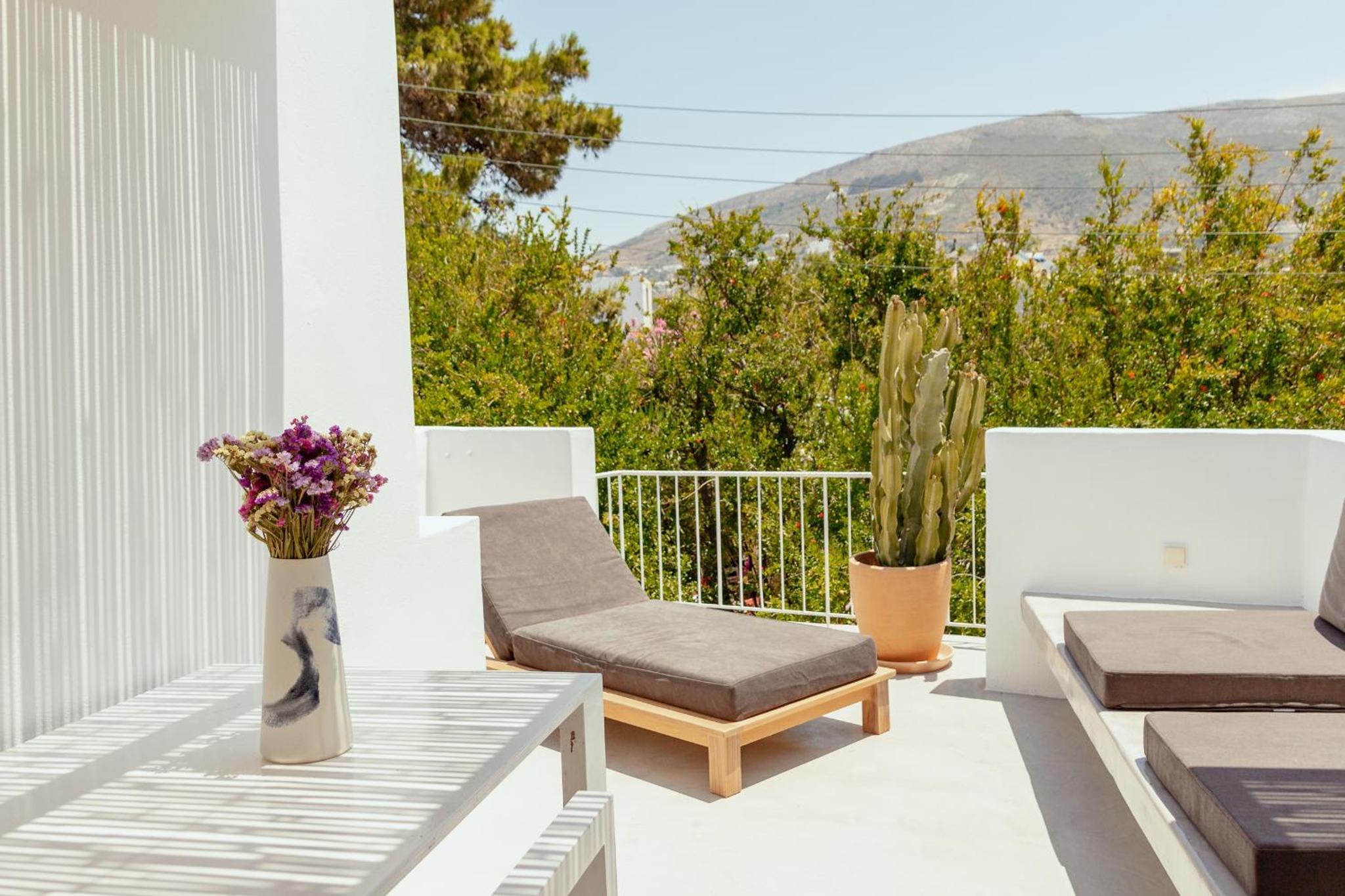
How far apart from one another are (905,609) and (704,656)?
127 cm

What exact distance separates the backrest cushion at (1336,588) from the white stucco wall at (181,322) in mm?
2520

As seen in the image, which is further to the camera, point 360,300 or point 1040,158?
point 1040,158

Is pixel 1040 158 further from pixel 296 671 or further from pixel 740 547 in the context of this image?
pixel 296 671

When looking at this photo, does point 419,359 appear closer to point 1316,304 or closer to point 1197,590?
point 1197,590

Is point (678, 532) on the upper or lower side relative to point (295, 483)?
lower

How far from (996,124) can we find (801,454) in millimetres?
45121

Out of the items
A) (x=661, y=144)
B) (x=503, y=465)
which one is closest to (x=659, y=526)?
(x=503, y=465)

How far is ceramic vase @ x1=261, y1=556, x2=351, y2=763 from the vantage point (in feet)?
5.20

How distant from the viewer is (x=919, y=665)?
4.43 metres

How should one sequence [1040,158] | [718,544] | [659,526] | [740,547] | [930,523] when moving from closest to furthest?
[930,523] < [659,526] < [740,547] < [718,544] < [1040,158]

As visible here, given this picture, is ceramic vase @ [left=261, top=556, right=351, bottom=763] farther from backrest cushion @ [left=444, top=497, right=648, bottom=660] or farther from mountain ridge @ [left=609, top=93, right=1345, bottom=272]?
mountain ridge @ [left=609, top=93, right=1345, bottom=272]

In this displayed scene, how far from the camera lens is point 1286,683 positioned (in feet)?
8.63

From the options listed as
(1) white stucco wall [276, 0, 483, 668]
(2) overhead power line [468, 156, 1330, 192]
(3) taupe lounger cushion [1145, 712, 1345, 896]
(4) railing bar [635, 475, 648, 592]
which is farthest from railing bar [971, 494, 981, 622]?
(1) white stucco wall [276, 0, 483, 668]

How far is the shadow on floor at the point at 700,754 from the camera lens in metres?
3.37
